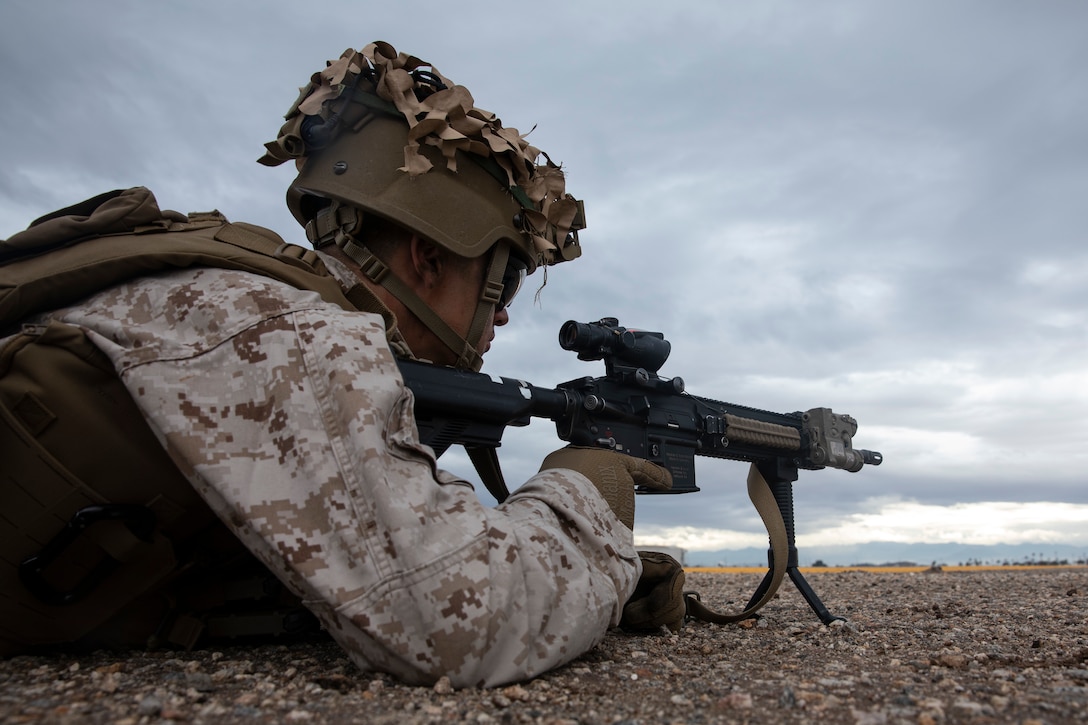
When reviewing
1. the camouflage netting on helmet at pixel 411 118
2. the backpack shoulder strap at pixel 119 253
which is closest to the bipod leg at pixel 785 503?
the camouflage netting on helmet at pixel 411 118

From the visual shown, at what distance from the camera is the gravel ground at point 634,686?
192 cm

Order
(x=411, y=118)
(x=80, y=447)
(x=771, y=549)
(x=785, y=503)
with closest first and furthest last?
(x=80, y=447) → (x=411, y=118) → (x=771, y=549) → (x=785, y=503)

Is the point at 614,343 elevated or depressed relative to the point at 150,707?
elevated

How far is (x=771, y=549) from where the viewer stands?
16.4 ft

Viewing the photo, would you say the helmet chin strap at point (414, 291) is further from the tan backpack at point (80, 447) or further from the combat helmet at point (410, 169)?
the tan backpack at point (80, 447)

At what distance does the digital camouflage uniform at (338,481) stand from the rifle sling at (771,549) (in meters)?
2.26

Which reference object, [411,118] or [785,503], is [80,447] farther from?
[785,503]

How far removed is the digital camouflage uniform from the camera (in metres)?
1.94

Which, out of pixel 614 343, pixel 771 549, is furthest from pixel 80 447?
pixel 771 549

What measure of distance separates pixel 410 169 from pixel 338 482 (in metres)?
1.66

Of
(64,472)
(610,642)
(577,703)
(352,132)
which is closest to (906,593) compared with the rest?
(610,642)

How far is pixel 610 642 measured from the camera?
3.28 m

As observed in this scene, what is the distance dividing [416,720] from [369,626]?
262mm

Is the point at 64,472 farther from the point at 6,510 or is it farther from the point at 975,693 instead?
the point at 975,693
